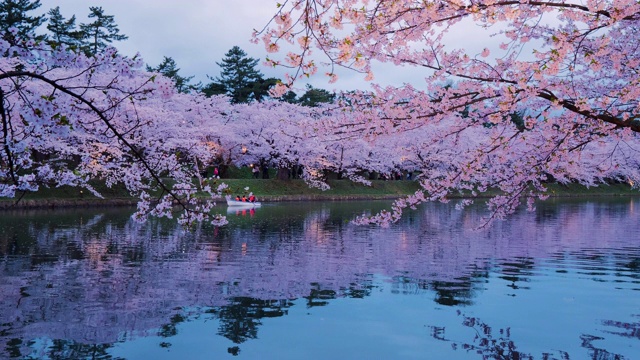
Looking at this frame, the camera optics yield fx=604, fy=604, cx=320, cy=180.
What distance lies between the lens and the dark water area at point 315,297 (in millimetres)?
7820

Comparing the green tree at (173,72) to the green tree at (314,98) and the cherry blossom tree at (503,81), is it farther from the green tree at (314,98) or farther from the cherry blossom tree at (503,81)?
the cherry blossom tree at (503,81)

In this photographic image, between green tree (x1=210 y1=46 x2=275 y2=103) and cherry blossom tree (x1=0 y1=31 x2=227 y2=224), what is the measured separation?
A: 9.95 metres

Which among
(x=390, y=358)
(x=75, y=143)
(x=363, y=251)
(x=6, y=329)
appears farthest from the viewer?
(x=75, y=143)

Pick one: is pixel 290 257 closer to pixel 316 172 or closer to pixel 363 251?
pixel 363 251

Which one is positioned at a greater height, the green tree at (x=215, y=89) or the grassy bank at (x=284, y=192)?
the green tree at (x=215, y=89)

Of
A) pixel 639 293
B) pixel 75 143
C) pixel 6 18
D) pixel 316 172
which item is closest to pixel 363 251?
pixel 639 293

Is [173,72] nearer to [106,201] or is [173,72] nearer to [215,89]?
[215,89]

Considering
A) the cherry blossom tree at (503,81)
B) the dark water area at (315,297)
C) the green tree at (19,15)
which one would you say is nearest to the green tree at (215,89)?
the green tree at (19,15)

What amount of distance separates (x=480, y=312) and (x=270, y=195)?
37604 millimetres

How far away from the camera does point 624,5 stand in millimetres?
6762

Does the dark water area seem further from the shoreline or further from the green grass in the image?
the green grass

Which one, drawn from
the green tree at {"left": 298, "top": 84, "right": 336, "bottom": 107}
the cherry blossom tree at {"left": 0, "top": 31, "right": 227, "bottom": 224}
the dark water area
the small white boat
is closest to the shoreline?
the cherry blossom tree at {"left": 0, "top": 31, "right": 227, "bottom": 224}

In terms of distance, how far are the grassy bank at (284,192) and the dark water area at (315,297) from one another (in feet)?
16.2

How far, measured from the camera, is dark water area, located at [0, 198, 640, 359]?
782cm
